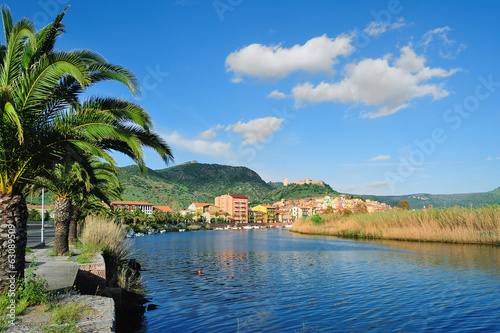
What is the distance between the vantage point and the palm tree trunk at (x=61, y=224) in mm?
19172

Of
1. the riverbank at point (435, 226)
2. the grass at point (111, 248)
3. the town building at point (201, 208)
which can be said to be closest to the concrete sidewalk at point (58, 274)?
the grass at point (111, 248)

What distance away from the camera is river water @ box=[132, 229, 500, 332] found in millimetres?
11984

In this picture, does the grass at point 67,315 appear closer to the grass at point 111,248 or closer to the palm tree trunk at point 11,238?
the palm tree trunk at point 11,238

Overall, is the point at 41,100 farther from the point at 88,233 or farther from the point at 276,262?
the point at 276,262

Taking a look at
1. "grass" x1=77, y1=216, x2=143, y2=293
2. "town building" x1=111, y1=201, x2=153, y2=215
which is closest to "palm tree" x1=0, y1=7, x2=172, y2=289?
"grass" x1=77, y1=216, x2=143, y2=293

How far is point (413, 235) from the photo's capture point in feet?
137

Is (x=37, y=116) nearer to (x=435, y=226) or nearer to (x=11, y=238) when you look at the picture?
(x=11, y=238)

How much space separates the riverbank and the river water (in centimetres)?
870

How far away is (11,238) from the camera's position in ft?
29.7

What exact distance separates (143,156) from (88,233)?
12.5 meters

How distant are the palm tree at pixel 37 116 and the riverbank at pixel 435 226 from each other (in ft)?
120

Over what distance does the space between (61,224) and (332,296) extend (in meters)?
15.3

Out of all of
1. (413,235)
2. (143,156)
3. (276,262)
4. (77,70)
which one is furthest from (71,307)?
(413,235)

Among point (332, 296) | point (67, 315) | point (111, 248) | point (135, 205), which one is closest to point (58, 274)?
point (67, 315)
